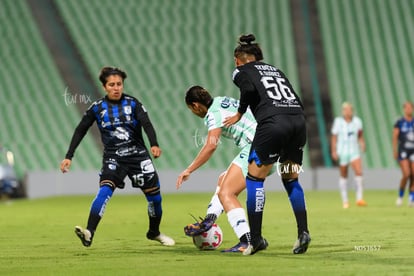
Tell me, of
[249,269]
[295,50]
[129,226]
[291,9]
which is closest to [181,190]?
[295,50]

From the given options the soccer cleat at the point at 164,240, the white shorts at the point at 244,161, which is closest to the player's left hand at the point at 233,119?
the white shorts at the point at 244,161

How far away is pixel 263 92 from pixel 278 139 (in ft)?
1.44

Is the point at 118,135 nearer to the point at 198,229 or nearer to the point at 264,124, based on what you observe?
the point at 198,229

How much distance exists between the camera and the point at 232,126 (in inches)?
A: 357

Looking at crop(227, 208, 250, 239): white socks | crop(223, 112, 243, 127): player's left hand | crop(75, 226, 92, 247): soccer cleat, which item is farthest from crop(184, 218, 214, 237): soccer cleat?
A: crop(223, 112, 243, 127): player's left hand

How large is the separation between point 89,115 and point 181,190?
46.9 ft

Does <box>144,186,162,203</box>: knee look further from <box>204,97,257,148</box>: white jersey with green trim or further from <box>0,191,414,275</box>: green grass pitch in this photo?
<box>204,97,257,148</box>: white jersey with green trim

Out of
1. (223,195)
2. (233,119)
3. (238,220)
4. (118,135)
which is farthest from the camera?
(118,135)

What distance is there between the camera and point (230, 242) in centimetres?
1005

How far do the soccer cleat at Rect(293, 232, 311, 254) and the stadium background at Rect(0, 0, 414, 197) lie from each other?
15.3m

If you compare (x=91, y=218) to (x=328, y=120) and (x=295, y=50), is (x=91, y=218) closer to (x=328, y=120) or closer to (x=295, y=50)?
(x=328, y=120)

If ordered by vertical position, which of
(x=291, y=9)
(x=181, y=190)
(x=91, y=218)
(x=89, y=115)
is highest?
(x=291, y=9)

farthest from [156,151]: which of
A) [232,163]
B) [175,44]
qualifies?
[175,44]

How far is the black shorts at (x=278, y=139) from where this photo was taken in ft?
26.7
